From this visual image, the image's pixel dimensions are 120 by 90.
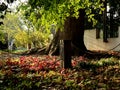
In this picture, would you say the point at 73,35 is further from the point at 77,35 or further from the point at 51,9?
the point at 51,9

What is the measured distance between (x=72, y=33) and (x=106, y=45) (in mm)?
10193

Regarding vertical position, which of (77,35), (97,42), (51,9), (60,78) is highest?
(51,9)

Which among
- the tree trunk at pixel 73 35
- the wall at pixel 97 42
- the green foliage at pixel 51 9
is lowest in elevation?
the wall at pixel 97 42

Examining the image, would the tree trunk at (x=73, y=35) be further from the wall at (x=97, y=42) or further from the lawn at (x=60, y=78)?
the wall at (x=97, y=42)

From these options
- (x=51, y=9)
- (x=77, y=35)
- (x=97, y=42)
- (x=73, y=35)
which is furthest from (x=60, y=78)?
(x=97, y=42)

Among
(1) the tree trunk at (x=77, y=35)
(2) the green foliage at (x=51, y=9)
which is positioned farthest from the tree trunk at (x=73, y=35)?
(2) the green foliage at (x=51, y=9)

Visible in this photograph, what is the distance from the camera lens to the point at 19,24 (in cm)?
5516

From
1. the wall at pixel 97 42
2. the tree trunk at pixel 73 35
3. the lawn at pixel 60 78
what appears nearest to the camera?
the lawn at pixel 60 78

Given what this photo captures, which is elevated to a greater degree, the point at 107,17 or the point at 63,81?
the point at 107,17

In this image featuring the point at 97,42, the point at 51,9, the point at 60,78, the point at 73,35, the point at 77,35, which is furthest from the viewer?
the point at 97,42

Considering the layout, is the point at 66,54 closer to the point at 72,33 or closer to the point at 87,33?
the point at 72,33

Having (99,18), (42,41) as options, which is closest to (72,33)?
(99,18)

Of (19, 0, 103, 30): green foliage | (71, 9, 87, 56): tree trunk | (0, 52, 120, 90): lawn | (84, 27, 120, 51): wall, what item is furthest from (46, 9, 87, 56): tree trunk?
(84, 27, 120, 51): wall

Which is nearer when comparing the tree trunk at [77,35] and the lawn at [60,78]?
the lawn at [60,78]
